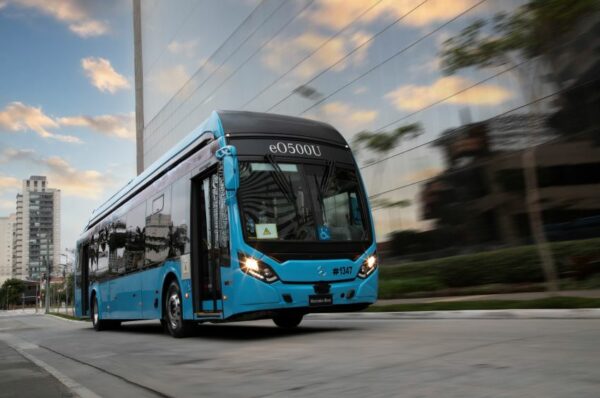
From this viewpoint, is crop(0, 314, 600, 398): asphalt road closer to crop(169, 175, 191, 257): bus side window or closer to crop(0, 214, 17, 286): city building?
crop(169, 175, 191, 257): bus side window

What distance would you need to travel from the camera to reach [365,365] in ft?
18.3

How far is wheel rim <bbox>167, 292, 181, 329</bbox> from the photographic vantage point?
10641 mm

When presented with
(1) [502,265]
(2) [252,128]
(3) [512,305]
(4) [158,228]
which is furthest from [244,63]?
(3) [512,305]

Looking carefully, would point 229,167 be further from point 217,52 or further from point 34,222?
point 34,222

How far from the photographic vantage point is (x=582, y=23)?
1395cm

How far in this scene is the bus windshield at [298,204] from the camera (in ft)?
28.5

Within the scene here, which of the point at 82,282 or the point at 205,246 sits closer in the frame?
the point at 205,246

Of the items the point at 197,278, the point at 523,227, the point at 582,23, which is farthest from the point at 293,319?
the point at 582,23

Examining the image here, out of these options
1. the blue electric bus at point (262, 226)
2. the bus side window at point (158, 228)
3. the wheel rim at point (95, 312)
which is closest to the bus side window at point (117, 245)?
the bus side window at point (158, 228)

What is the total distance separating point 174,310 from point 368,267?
385cm

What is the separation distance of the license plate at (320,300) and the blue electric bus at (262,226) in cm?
2

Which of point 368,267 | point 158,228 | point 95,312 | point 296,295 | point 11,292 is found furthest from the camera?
point 11,292

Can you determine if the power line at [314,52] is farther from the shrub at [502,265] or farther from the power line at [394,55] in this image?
the shrub at [502,265]

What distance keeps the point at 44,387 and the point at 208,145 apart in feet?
15.0
